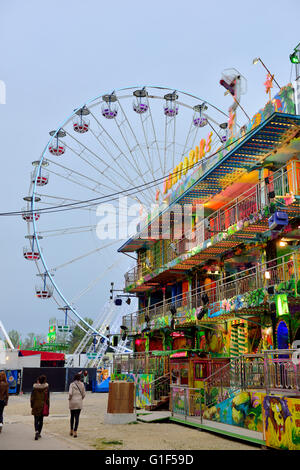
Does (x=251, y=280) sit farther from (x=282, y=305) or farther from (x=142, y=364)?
(x=142, y=364)

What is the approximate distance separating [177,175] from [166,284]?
7636mm

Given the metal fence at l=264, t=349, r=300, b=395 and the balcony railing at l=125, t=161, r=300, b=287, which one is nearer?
the metal fence at l=264, t=349, r=300, b=395

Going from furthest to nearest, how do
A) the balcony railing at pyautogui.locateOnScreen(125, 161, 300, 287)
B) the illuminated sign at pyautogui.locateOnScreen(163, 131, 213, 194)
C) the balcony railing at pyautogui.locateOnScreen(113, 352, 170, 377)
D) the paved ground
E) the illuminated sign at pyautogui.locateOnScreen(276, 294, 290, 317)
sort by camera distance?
the illuminated sign at pyautogui.locateOnScreen(163, 131, 213, 194) < the balcony railing at pyautogui.locateOnScreen(113, 352, 170, 377) < the balcony railing at pyautogui.locateOnScreen(125, 161, 300, 287) < the illuminated sign at pyautogui.locateOnScreen(276, 294, 290, 317) < the paved ground

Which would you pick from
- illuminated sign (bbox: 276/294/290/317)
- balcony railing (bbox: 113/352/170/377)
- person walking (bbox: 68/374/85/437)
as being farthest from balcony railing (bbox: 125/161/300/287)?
person walking (bbox: 68/374/85/437)

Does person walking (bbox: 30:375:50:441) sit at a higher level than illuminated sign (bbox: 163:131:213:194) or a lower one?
lower

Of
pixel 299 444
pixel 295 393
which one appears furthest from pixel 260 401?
pixel 299 444

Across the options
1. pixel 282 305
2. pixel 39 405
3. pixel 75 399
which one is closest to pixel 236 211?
pixel 282 305

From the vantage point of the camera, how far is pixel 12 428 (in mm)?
15852

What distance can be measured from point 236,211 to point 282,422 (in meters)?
12.3

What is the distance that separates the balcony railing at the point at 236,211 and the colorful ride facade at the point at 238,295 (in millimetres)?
74

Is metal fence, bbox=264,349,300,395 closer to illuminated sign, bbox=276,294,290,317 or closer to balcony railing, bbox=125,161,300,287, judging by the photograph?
illuminated sign, bbox=276,294,290,317

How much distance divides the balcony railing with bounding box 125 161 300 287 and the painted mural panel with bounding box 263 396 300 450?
8.74m

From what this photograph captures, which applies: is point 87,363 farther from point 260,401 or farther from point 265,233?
point 260,401

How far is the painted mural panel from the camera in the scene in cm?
1048
